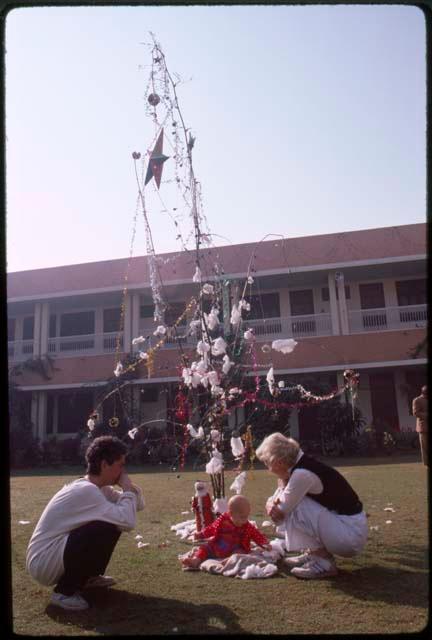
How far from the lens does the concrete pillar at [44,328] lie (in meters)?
17.8

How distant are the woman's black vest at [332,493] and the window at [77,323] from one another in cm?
1580

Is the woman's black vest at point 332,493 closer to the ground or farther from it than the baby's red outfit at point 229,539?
farther from it

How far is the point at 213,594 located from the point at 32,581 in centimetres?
114

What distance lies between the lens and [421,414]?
3602mm

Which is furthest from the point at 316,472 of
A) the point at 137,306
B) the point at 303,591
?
the point at 137,306

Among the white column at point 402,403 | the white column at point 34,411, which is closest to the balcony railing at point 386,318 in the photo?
the white column at point 402,403

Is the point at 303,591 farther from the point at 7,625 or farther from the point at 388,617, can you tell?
the point at 7,625

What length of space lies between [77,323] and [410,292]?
33.3 feet

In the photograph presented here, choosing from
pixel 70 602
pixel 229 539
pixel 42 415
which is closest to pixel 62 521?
pixel 70 602

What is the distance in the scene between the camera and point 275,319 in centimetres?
1648

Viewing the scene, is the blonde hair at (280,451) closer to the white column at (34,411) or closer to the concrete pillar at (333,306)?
the concrete pillar at (333,306)

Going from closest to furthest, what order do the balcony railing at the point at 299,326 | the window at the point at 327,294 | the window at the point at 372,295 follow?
1. the balcony railing at the point at 299,326
2. the window at the point at 372,295
3. the window at the point at 327,294

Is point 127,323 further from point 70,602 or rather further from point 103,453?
point 70,602

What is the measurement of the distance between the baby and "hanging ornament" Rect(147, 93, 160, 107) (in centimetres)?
347
